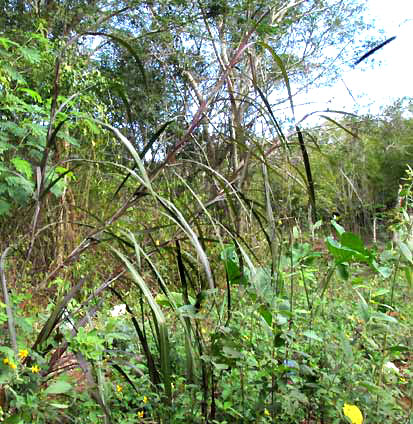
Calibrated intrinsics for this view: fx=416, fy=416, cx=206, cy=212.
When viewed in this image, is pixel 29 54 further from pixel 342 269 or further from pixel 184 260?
pixel 342 269

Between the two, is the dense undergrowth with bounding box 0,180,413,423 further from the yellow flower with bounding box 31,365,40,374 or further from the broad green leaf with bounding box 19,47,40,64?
the broad green leaf with bounding box 19,47,40,64

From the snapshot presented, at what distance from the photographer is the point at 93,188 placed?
10.8 ft

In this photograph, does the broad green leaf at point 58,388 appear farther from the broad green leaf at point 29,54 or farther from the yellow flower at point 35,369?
the broad green leaf at point 29,54

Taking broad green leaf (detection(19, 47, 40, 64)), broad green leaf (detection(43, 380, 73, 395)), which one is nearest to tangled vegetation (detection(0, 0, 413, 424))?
broad green leaf (detection(43, 380, 73, 395))

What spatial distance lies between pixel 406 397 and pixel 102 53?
25.5ft

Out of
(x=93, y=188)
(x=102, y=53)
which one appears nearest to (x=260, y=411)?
(x=93, y=188)

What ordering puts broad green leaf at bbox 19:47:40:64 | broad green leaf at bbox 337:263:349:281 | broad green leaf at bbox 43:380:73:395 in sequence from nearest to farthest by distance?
broad green leaf at bbox 43:380:73:395, broad green leaf at bbox 337:263:349:281, broad green leaf at bbox 19:47:40:64

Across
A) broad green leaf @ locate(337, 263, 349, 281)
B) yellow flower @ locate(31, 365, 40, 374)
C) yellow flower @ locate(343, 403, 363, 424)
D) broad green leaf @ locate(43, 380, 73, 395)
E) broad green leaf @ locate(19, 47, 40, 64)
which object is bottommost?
yellow flower @ locate(343, 403, 363, 424)

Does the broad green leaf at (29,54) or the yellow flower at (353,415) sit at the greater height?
the broad green leaf at (29,54)

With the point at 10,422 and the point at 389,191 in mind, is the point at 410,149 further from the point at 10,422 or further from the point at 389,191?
the point at 10,422

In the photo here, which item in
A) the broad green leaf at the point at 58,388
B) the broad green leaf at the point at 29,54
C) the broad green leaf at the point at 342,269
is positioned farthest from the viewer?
the broad green leaf at the point at 29,54

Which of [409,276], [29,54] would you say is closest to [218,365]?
[409,276]

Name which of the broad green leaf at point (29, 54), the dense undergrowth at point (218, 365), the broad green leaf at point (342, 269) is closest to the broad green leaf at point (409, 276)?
the dense undergrowth at point (218, 365)

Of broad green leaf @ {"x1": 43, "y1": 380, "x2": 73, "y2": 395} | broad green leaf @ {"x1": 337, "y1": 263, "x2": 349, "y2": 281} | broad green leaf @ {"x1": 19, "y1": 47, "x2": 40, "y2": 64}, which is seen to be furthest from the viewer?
broad green leaf @ {"x1": 19, "y1": 47, "x2": 40, "y2": 64}
